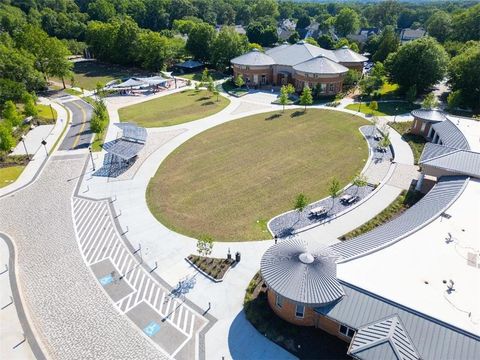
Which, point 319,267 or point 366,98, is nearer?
point 319,267

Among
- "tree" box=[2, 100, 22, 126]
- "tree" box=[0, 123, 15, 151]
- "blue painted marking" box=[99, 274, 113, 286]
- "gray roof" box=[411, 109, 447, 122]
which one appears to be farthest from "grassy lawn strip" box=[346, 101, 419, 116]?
"tree" box=[2, 100, 22, 126]

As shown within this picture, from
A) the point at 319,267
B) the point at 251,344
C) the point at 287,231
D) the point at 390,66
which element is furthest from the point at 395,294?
the point at 390,66

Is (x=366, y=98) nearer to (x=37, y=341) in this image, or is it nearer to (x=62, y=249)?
(x=62, y=249)

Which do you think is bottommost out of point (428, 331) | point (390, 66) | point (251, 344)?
point (251, 344)

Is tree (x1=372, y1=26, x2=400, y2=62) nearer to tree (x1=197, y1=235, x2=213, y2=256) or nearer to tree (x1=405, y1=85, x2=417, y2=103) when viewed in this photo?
tree (x1=405, y1=85, x2=417, y2=103)

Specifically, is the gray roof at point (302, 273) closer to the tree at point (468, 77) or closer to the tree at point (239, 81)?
the tree at point (468, 77)
